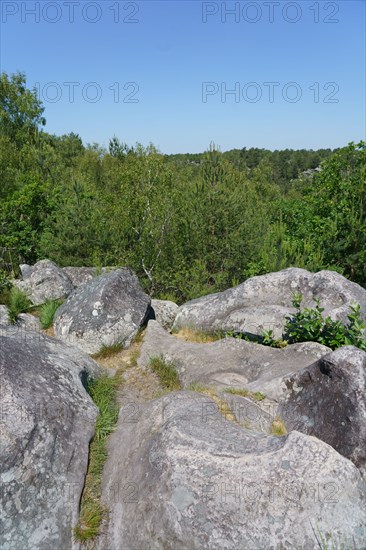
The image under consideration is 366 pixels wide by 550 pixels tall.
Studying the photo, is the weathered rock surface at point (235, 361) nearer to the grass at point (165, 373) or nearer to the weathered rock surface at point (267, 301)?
the grass at point (165, 373)

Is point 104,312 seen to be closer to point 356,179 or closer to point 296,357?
point 296,357

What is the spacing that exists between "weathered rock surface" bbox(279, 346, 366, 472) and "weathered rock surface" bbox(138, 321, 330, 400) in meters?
0.52

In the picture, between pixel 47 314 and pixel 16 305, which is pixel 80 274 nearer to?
pixel 16 305

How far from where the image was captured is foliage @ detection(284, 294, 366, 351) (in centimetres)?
848

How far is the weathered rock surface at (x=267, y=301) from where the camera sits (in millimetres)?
10688

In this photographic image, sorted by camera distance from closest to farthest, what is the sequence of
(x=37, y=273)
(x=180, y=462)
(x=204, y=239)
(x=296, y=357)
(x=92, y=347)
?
(x=180, y=462) < (x=296, y=357) < (x=92, y=347) < (x=37, y=273) < (x=204, y=239)

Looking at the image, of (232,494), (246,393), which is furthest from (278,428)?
(232,494)

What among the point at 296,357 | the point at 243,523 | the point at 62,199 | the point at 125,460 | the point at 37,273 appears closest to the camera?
the point at 243,523

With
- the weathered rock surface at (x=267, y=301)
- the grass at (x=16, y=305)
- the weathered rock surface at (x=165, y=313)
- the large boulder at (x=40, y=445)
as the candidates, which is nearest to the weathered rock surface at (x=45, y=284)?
the grass at (x=16, y=305)

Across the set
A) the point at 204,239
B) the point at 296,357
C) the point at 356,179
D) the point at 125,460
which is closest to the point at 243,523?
the point at 125,460

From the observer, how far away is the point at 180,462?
209 inches

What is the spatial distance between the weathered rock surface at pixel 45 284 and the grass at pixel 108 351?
15.7 feet

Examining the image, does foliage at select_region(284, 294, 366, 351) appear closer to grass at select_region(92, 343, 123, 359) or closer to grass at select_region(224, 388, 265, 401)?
grass at select_region(224, 388, 265, 401)

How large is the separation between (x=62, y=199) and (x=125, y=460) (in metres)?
21.1
